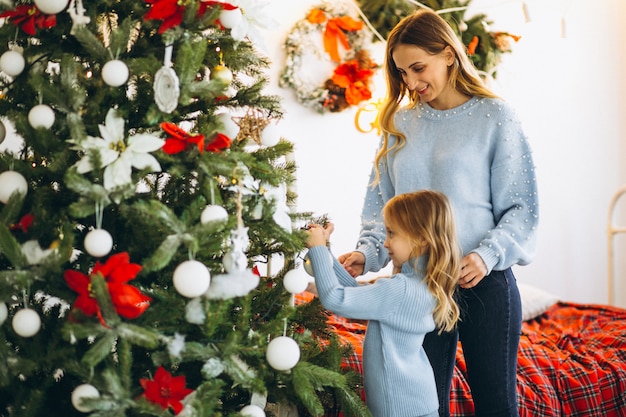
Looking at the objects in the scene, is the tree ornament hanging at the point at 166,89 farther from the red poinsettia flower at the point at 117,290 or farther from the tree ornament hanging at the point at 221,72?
the red poinsettia flower at the point at 117,290

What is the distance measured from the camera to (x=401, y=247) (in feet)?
5.12

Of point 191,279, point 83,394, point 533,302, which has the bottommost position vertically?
point 533,302

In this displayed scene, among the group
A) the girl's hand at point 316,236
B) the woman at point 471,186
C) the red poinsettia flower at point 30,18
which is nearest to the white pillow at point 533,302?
the woman at point 471,186

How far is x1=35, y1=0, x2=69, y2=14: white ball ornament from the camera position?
116 cm

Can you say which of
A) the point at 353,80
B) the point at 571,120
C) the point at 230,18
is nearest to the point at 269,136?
the point at 230,18

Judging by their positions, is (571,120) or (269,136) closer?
(269,136)

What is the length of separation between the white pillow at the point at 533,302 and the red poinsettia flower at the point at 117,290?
7.83 ft

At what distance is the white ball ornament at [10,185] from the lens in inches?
45.3

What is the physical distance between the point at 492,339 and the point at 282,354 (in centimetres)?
55

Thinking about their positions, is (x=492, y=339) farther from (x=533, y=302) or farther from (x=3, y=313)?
(x=533, y=302)

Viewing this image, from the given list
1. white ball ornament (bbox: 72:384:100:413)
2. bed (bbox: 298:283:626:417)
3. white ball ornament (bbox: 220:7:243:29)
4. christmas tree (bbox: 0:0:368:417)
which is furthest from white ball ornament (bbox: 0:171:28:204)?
bed (bbox: 298:283:626:417)

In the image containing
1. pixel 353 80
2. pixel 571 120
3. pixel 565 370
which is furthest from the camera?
pixel 571 120

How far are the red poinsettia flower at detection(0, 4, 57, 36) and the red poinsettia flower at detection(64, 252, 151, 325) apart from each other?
1.44 feet

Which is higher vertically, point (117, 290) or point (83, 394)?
point (117, 290)
